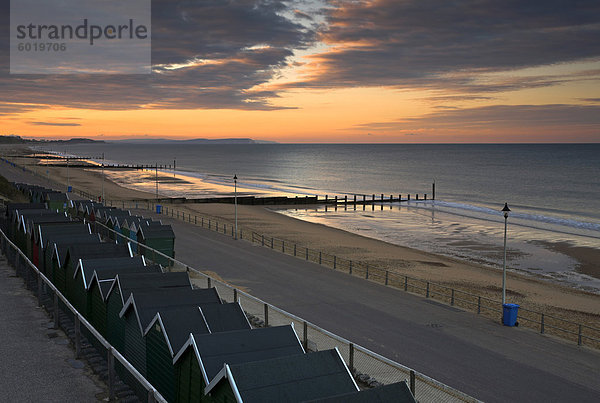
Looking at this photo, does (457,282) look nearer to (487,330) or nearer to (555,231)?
(487,330)

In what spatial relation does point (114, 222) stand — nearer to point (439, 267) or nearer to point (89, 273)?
point (89, 273)

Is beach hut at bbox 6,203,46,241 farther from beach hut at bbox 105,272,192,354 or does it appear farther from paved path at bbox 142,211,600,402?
beach hut at bbox 105,272,192,354

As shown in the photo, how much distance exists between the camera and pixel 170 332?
35.1ft

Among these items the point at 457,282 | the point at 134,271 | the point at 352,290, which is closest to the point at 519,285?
the point at 457,282

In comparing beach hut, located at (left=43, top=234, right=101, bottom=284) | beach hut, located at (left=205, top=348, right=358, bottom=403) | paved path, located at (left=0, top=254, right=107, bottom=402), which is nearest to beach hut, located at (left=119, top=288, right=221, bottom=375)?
paved path, located at (left=0, top=254, right=107, bottom=402)

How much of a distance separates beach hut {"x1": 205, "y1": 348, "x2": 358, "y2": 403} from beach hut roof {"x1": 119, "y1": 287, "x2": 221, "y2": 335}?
12.9 ft

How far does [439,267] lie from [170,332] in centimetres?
3094

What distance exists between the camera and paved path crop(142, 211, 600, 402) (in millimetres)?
15992

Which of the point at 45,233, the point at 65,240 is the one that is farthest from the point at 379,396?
the point at 45,233

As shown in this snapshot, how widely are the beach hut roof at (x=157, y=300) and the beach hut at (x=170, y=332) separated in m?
0.61

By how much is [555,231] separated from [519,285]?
30.0m

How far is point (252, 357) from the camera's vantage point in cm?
952

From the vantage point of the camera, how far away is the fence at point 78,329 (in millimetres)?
9211

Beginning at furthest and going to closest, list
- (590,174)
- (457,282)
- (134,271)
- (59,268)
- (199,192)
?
1. (590,174)
2. (199,192)
3. (457,282)
4. (59,268)
5. (134,271)
